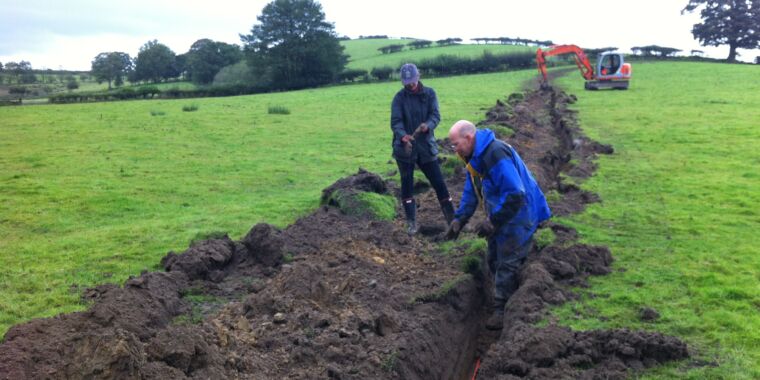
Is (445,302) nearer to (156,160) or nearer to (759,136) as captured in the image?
(156,160)

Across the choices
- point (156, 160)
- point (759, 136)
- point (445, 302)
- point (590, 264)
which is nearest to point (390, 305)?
point (445, 302)

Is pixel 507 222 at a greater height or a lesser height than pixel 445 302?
greater

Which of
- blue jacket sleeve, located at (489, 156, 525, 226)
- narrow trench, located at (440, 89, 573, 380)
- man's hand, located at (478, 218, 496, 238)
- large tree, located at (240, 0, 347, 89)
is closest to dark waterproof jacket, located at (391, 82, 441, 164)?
narrow trench, located at (440, 89, 573, 380)

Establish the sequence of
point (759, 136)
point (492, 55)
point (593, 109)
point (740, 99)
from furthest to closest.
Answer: point (492, 55)
point (740, 99)
point (593, 109)
point (759, 136)

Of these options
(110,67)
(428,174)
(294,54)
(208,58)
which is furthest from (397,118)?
(208,58)

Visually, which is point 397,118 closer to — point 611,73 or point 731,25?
point 611,73

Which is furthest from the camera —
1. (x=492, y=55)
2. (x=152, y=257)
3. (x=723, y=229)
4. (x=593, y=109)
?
(x=492, y=55)

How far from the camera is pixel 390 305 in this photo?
23.2 ft

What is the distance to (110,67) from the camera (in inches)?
2768

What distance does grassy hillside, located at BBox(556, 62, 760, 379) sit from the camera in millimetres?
6157

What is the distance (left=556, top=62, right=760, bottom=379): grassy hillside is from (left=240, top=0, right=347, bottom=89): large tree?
46491mm

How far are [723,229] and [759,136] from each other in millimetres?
12411

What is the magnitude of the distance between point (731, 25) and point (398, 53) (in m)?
41.1

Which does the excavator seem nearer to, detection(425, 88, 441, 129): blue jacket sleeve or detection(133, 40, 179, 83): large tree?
detection(425, 88, 441, 129): blue jacket sleeve
